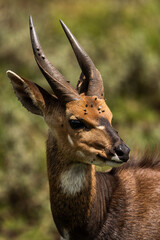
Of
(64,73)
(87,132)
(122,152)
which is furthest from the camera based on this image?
(64,73)

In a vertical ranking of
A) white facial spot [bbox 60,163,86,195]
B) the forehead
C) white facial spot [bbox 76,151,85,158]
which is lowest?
white facial spot [bbox 60,163,86,195]

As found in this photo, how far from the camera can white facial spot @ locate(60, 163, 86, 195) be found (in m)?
4.69

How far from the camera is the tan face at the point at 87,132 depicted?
4336 mm

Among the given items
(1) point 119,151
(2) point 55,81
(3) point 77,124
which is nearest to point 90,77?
(2) point 55,81

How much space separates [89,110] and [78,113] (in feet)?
Result: 0.36

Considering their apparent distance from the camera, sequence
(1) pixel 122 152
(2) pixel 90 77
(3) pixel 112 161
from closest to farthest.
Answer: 1. (1) pixel 122 152
2. (3) pixel 112 161
3. (2) pixel 90 77

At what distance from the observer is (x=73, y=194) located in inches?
187

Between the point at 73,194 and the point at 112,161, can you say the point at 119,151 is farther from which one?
the point at 73,194

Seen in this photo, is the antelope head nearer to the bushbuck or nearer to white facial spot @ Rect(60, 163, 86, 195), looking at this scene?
the bushbuck

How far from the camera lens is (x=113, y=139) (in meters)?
4.30

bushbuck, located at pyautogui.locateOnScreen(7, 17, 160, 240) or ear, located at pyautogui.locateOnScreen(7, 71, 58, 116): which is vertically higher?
ear, located at pyautogui.locateOnScreen(7, 71, 58, 116)

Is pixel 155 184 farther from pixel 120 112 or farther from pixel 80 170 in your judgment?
pixel 120 112

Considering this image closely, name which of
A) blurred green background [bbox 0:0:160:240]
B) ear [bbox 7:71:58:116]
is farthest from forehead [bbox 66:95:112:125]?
blurred green background [bbox 0:0:160:240]

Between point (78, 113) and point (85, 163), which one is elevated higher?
point (78, 113)
